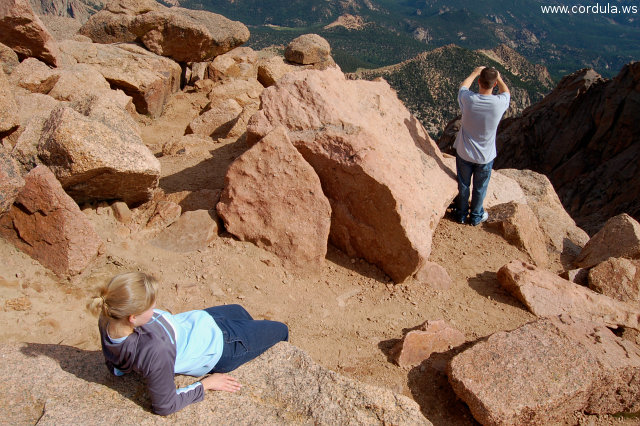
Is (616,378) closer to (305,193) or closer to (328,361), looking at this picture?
(328,361)

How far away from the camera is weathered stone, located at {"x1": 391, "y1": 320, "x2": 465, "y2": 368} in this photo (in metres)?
3.44

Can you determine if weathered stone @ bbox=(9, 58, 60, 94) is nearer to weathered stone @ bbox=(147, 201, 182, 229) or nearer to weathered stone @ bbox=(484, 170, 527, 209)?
weathered stone @ bbox=(147, 201, 182, 229)

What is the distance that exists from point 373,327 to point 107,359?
7.38ft

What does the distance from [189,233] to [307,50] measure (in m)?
9.87

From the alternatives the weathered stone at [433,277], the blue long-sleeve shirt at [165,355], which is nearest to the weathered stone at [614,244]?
the weathered stone at [433,277]

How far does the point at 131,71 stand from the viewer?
350 inches

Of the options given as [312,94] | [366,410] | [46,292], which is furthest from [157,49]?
[366,410]

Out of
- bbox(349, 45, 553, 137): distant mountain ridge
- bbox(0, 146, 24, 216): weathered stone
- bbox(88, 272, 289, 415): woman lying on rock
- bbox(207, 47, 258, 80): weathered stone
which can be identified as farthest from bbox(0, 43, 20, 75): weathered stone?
bbox(349, 45, 553, 137): distant mountain ridge

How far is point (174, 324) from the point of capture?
2.53 meters

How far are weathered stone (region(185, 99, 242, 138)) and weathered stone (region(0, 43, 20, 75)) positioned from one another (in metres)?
2.66

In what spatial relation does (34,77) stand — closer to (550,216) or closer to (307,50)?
(550,216)

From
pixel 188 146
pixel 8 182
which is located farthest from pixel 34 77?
pixel 8 182

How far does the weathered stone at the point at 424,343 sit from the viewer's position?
135 inches

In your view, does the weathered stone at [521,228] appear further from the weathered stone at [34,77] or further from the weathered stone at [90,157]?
the weathered stone at [34,77]
